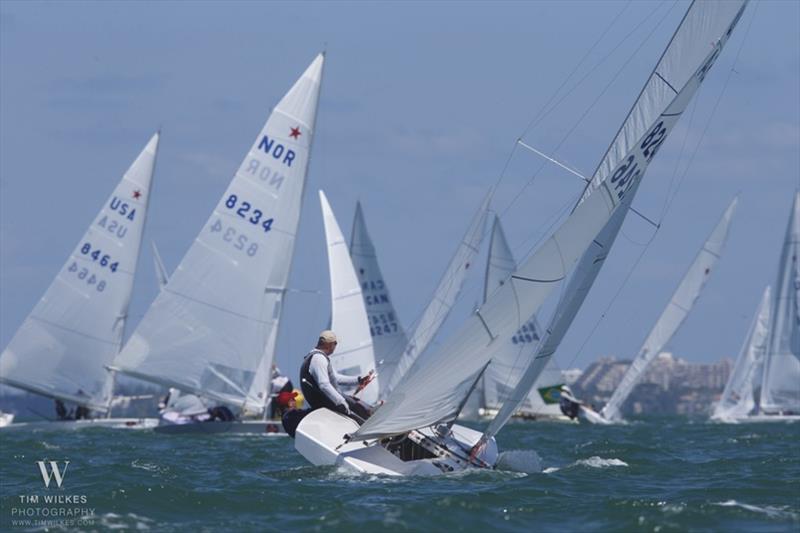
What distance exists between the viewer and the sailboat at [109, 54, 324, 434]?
27.5m

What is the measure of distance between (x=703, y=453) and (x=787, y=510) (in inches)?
372

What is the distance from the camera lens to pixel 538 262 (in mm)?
14023

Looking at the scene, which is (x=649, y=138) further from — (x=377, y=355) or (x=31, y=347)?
(x=377, y=355)

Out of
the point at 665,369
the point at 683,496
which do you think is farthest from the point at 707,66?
the point at 665,369

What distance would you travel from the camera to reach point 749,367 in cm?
5388

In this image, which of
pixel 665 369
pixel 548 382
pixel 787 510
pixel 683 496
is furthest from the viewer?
pixel 665 369

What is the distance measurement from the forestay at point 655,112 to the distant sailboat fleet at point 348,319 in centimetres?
2

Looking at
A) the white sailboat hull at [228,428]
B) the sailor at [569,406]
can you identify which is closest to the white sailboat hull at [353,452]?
the white sailboat hull at [228,428]

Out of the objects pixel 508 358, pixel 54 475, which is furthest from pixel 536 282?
pixel 508 358

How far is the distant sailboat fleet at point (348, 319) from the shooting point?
1390 centimetres

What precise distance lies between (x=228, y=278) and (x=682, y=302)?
21801 mm

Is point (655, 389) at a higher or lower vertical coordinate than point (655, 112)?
lower

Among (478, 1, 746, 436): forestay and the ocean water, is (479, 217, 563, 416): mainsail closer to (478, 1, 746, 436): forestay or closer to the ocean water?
(478, 1, 746, 436): forestay

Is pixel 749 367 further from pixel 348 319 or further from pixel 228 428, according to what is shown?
pixel 228 428
